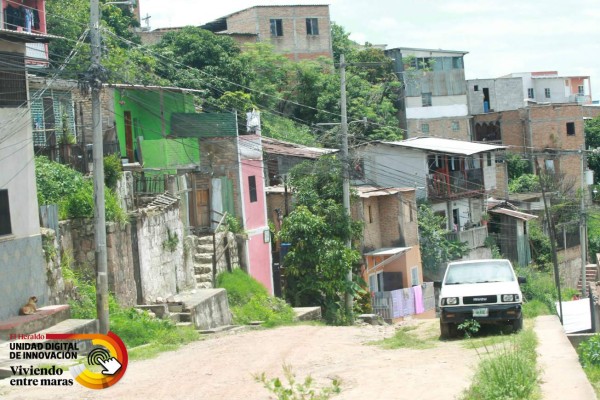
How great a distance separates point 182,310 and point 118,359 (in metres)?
11.0

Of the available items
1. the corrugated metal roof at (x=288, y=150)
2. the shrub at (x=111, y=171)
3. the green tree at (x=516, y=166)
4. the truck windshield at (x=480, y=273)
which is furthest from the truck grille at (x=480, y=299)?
the green tree at (x=516, y=166)

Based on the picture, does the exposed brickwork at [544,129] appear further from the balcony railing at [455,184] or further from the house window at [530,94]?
the house window at [530,94]

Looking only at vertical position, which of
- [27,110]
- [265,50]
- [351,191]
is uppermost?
[265,50]

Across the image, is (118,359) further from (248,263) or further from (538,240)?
(538,240)

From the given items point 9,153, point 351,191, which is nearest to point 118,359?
point 9,153

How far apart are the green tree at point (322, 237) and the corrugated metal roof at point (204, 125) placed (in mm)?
3294

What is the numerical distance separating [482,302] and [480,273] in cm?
142

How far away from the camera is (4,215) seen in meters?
20.2

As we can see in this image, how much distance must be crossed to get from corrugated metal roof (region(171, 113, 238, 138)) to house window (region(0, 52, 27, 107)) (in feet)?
40.8

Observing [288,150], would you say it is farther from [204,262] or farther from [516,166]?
[516,166]

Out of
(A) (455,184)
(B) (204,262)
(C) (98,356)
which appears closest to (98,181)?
(C) (98,356)

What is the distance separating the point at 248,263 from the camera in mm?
33625

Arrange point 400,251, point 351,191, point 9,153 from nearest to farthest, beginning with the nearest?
point 9,153 → point 351,191 → point 400,251

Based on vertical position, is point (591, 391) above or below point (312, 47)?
below
